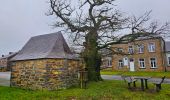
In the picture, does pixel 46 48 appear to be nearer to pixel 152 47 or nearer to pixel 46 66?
pixel 46 66

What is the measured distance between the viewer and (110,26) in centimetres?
1777

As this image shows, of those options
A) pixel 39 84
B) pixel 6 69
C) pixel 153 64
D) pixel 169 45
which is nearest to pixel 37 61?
pixel 39 84

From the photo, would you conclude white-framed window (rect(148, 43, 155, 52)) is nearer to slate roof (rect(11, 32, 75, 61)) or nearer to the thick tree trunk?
the thick tree trunk

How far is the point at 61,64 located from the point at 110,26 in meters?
5.45

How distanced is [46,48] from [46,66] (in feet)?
6.56

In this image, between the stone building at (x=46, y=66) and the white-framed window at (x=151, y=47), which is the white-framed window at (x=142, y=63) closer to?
the white-framed window at (x=151, y=47)

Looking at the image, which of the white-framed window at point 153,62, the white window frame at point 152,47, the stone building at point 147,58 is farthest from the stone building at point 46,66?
the white window frame at point 152,47

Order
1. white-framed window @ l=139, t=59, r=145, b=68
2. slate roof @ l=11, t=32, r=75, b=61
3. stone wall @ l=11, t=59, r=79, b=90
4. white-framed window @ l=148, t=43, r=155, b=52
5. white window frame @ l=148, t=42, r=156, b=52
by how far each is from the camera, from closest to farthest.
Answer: stone wall @ l=11, t=59, r=79, b=90, slate roof @ l=11, t=32, r=75, b=61, white window frame @ l=148, t=42, r=156, b=52, white-framed window @ l=148, t=43, r=155, b=52, white-framed window @ l=139, t=59, r=145, b=68

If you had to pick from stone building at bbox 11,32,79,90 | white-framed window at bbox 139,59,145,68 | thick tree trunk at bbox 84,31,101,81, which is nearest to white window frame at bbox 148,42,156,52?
white-framed window at bbox 139,59,145,68

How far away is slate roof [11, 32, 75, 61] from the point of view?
1578 cm

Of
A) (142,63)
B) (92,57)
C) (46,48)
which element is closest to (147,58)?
(142,63)

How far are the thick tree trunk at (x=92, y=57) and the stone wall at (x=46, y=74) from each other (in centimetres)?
226

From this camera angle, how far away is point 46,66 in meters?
14.9

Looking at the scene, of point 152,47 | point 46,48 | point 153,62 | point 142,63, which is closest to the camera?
point 46,48
